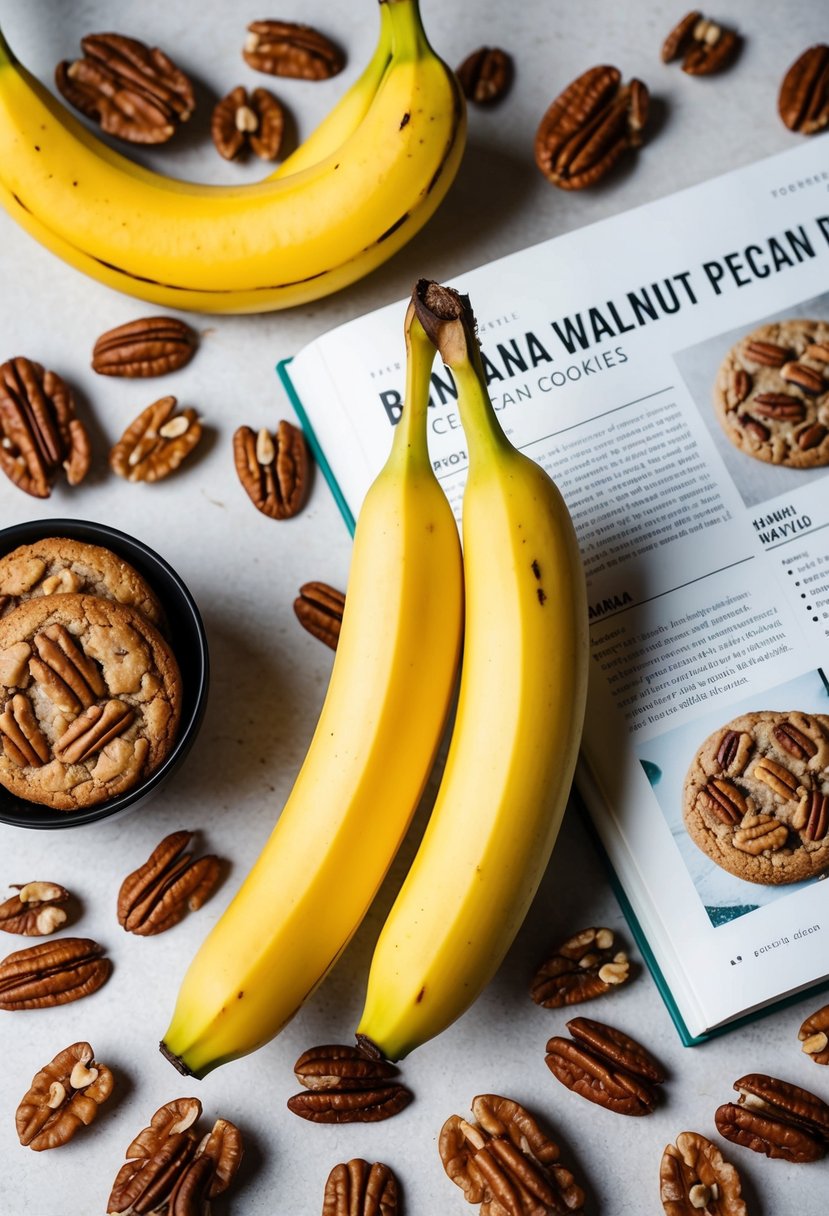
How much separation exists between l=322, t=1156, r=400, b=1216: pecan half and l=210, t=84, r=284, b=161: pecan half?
87 cm

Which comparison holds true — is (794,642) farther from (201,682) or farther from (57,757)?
(57,757)

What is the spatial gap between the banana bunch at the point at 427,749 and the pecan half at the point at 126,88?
16.5 inches

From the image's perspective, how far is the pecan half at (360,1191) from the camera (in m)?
0.84

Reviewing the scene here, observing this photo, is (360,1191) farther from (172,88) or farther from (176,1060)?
(172,88)

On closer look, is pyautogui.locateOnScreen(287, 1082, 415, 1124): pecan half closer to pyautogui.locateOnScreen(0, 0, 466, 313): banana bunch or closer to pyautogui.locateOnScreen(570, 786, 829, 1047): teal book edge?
pyautogui.locateOnScreen(570, 786, 829, 1047): teal book edge

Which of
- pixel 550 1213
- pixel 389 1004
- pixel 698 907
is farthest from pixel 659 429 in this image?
pixel 550 1213

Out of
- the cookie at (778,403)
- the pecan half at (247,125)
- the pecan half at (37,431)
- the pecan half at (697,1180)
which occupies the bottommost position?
the pecan half at (697,1180)

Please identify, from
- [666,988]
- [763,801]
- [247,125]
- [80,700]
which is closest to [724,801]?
[763,801]

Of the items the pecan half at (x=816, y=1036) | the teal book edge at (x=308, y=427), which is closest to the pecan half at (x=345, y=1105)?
the pecan half at (x=816, y=1036)

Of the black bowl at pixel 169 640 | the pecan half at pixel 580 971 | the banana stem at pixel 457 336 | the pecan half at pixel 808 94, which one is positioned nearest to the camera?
the banana stem at pixel 457 336

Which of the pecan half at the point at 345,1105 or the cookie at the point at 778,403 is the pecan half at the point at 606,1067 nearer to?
the pecan half at the point at 345,1105

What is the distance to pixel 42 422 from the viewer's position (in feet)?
3.00

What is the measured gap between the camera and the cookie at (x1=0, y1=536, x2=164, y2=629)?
2.59 feet

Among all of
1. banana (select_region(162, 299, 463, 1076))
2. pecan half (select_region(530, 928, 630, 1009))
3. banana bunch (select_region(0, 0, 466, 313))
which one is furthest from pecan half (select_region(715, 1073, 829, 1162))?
banana bunch (select_region(0, 0, 466, 313))
